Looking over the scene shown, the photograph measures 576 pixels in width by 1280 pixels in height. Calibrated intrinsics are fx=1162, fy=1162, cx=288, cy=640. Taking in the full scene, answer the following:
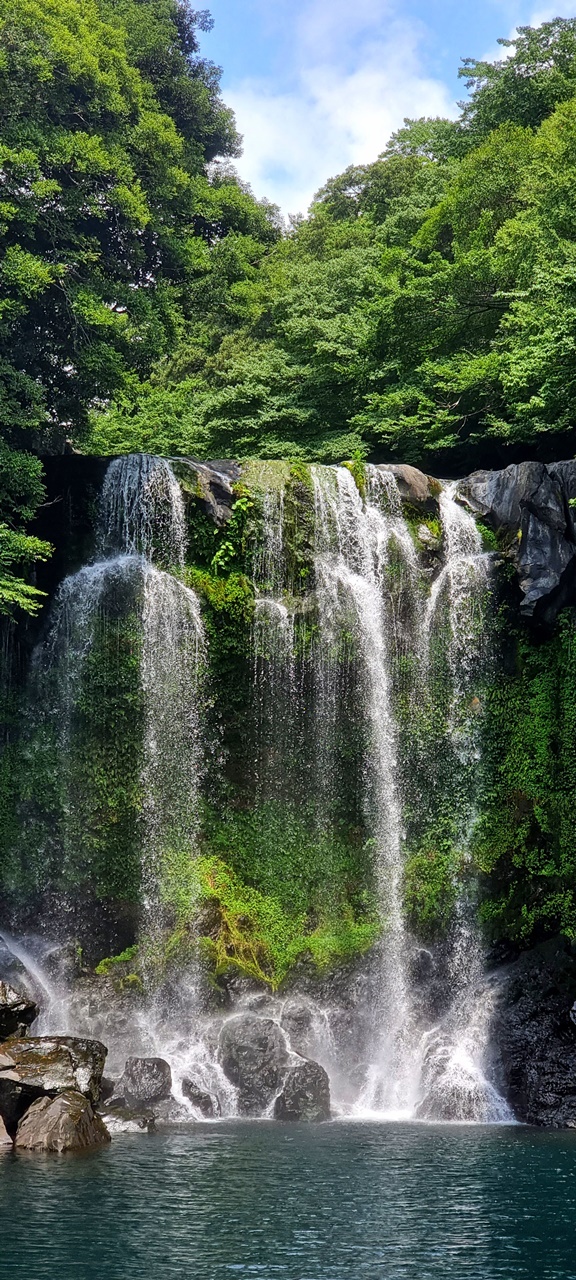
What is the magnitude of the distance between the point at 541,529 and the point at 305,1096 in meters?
10.1

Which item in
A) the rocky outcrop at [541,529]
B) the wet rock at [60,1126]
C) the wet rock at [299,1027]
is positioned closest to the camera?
the wet rock at [60,1126]

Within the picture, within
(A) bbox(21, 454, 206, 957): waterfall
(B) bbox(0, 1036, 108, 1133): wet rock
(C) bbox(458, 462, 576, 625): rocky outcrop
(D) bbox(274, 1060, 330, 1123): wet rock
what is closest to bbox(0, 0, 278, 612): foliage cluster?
(A) bbox(21, 454, 206, 957): waterfall

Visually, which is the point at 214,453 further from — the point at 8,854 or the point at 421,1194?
the point at 421,1194

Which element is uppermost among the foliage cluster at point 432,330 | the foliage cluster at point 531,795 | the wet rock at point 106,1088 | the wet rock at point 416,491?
the foliage cluster at point 432,330

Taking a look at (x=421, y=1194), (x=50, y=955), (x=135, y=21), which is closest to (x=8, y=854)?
(x=50, y=955)

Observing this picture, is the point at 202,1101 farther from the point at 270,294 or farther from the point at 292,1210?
the point at 270,294

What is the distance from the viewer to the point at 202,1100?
1658 cm

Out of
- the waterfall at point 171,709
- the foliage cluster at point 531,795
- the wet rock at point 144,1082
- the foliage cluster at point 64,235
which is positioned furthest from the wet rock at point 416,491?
the wet rock at point 144,1082

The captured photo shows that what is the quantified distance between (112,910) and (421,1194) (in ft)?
31.6

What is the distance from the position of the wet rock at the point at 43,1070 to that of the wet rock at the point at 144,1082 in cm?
147

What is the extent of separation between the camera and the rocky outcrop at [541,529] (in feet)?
65.3

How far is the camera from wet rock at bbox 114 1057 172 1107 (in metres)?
16.1

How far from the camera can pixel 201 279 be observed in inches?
1332

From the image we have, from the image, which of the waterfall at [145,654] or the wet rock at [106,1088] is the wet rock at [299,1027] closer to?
the wet rock at [106,1088]
